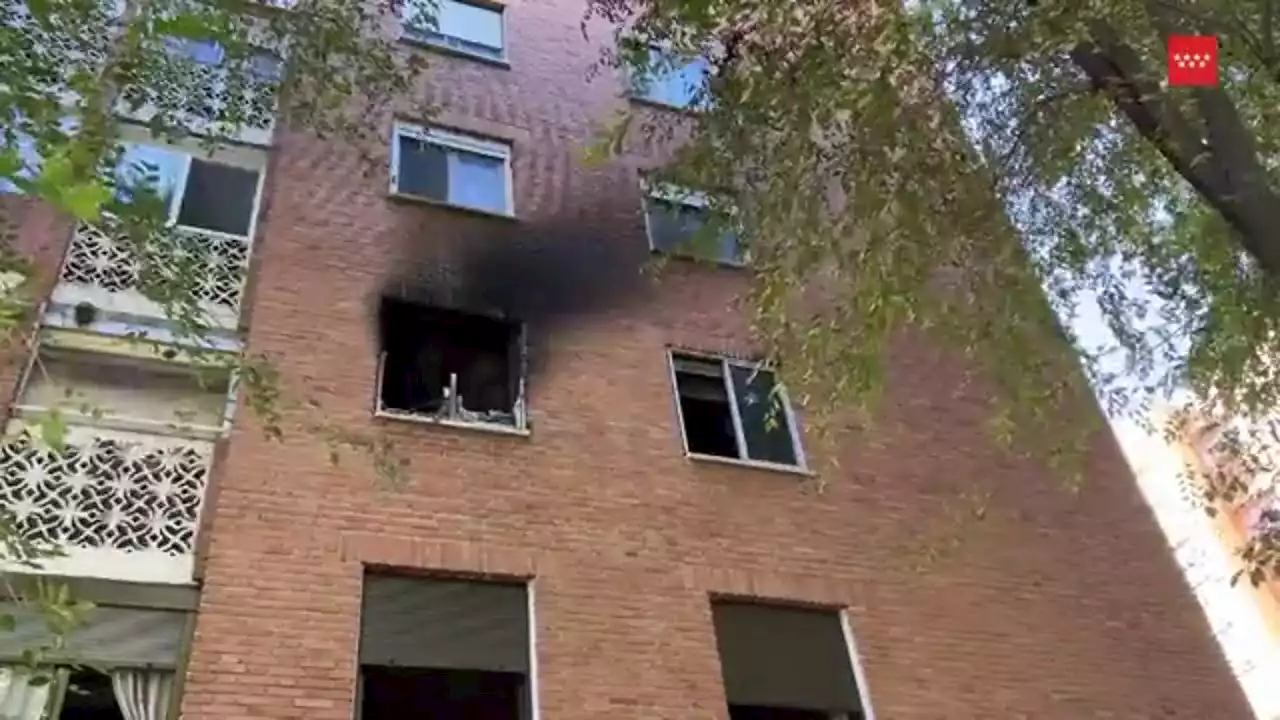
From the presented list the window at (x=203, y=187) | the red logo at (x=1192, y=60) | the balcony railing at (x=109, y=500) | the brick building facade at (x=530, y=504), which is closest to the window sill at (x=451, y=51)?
the brick building facade at (x=530, y=504)

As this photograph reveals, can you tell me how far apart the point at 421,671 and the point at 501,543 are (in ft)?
3.63

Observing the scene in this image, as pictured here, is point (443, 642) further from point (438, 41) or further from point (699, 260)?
point (438, 41)

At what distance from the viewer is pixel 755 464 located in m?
9.00

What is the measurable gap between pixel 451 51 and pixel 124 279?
17.5ft

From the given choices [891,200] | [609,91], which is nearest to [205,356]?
[891,200]

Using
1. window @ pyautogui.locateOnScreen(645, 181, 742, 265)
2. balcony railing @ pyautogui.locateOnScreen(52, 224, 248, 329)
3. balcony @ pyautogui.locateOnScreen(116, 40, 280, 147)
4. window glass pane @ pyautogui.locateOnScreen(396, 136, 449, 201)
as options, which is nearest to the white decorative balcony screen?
balcony railing @ pyautogui.locateOnScreen(52, 224, 248, 329)

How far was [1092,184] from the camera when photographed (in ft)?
26.0

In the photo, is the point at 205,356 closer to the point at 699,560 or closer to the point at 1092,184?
the point at 699,560

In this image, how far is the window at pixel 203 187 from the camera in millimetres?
9281

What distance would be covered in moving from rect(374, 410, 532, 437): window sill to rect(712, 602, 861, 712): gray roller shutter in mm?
2126

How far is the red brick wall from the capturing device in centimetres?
700

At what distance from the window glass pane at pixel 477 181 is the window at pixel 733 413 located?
2706 mm

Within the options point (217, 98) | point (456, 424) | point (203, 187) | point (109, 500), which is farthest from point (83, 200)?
point (217, 98)

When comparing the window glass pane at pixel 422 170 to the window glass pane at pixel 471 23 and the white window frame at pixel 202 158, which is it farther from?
the window glass pane at pixel 471 23
